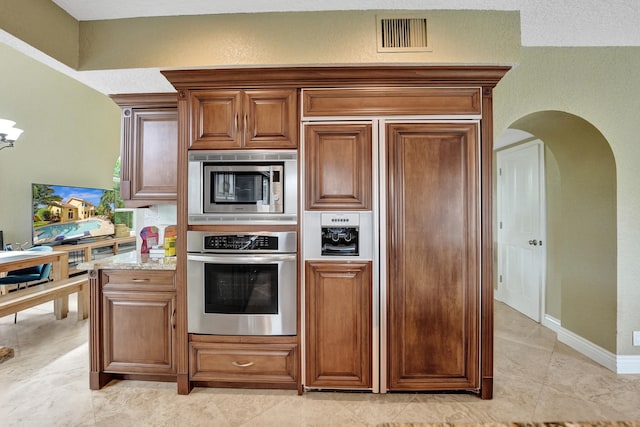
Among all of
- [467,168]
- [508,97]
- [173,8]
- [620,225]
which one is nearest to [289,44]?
[173,8]

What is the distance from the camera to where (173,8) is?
2127 millimetres

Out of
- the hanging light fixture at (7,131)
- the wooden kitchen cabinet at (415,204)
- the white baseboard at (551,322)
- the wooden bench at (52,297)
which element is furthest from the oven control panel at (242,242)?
the hanging light fixture at (7,131)

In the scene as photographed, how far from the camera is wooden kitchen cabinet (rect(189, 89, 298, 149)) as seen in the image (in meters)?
2.15

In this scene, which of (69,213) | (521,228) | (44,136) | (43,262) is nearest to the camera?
(43,262)

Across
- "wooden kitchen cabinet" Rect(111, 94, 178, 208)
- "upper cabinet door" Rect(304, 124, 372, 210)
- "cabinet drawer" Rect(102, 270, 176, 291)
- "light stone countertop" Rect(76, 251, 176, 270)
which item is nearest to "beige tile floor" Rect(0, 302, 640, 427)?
"cabinet drawer" Rect(102, 270, 176, 291)

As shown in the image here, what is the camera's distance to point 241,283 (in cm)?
216

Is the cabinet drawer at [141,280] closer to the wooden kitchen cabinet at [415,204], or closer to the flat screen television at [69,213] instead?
the wooden kitchen cabinet at [415,204]

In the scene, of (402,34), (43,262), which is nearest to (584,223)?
(402,34)

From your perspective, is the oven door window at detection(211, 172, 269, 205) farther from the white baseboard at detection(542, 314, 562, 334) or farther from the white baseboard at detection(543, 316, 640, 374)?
the white baseboard at detection(542, 314, 562, 334)

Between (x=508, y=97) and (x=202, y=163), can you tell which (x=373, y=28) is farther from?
(x=202, y=163)

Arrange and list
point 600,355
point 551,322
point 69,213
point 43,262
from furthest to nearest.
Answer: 1. point 69,213
2. point 43,262
3. point 551,322
4. point 600,355

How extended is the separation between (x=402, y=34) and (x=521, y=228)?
2889mm

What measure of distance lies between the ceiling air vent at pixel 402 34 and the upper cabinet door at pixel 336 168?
59 cm

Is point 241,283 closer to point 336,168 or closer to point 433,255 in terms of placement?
point 336,168
